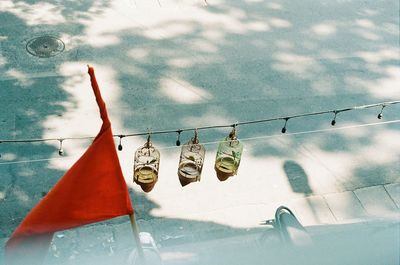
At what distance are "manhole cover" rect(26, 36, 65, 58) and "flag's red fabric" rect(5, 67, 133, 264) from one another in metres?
8.10

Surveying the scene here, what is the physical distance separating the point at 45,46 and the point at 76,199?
847cm

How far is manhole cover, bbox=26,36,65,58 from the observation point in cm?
1088

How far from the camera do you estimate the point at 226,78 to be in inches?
429

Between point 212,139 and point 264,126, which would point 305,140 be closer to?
point 264,126

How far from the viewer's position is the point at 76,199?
11.1 ft

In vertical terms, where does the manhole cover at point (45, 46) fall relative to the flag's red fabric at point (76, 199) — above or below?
above

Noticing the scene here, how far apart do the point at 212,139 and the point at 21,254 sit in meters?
6.09

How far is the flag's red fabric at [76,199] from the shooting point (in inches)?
132

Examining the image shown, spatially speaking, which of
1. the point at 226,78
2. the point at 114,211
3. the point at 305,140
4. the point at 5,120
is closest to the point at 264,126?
the point at 305,140

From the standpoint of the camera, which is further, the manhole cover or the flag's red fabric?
the manhole cover

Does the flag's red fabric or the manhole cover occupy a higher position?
the manhole cover

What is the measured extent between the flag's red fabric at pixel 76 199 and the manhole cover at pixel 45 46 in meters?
8.10

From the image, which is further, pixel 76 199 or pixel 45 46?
pixel 45 46

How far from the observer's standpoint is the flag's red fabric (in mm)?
3348
